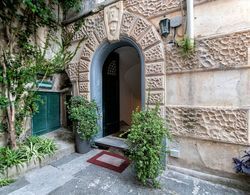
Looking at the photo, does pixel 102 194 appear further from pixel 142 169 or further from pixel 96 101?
pixel 96 101

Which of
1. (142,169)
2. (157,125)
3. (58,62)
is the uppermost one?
(58,62)

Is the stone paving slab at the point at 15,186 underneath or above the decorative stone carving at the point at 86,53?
underneath

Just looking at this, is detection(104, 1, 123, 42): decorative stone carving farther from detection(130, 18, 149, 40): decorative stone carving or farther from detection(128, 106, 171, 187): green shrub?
detection(128, 106, 171, 187): green shrub

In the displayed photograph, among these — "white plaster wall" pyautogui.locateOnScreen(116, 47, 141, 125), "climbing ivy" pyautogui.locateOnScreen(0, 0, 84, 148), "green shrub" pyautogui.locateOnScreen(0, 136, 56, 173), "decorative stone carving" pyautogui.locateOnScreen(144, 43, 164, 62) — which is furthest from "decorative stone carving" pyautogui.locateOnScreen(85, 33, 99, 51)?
"green shrub" pyautogui.locateOnScreen(0, 136, 56, 173)

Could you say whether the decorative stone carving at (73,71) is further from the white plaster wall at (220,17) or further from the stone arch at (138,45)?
the white plaster wall at (220,17)

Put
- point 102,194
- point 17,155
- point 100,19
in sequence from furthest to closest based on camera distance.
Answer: point 100,19 → point 17,155 → point 102,194

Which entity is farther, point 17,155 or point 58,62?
point 58,62

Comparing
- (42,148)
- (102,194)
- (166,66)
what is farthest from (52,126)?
(166,66)

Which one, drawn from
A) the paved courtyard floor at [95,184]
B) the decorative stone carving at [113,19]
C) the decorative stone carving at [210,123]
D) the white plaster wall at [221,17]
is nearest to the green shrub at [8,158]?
the paved courtyard floor at [95,184]

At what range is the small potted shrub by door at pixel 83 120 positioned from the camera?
351 centimetres

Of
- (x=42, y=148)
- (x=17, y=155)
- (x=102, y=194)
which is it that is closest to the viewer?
(x=102, y=194)

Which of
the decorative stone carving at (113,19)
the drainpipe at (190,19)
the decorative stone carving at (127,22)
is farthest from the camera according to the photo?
the decorative stone carving at (113,19)

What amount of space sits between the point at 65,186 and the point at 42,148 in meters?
1.16

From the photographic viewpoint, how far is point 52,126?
455cm
